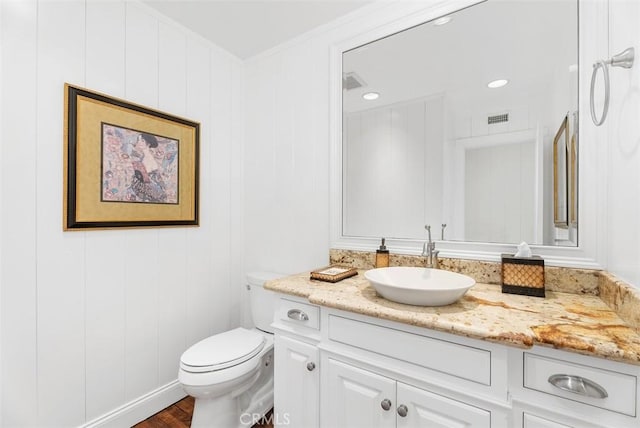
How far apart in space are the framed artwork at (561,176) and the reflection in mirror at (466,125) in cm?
1

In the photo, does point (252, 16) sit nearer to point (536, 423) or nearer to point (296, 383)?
point (296, 383)

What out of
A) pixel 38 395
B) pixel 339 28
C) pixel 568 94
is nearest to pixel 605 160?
pixel 568 94

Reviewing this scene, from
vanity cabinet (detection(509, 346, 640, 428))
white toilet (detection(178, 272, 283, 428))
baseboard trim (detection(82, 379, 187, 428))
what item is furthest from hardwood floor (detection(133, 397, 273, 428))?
vanity cabinet (detection(509, 346, 640, 428))

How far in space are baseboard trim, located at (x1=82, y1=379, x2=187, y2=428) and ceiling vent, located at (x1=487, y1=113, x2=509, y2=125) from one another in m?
2.35

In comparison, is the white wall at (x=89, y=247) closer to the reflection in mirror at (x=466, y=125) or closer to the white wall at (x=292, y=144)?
the white wall at (x=292, y=144)

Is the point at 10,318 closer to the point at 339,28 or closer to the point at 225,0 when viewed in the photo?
the point at 225,0

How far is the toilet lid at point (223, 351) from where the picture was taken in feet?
4.65

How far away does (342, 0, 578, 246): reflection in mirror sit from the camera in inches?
50.6

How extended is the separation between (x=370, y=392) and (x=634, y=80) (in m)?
1.32

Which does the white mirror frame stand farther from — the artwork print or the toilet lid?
the artwork print

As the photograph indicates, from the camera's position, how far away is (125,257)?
164 cm

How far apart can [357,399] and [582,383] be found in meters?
0.69

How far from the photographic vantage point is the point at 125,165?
1638 mm

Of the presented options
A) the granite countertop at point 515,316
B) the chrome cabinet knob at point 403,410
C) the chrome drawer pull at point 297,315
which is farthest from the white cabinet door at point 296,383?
the chrome cabinet knob at point 403,410
